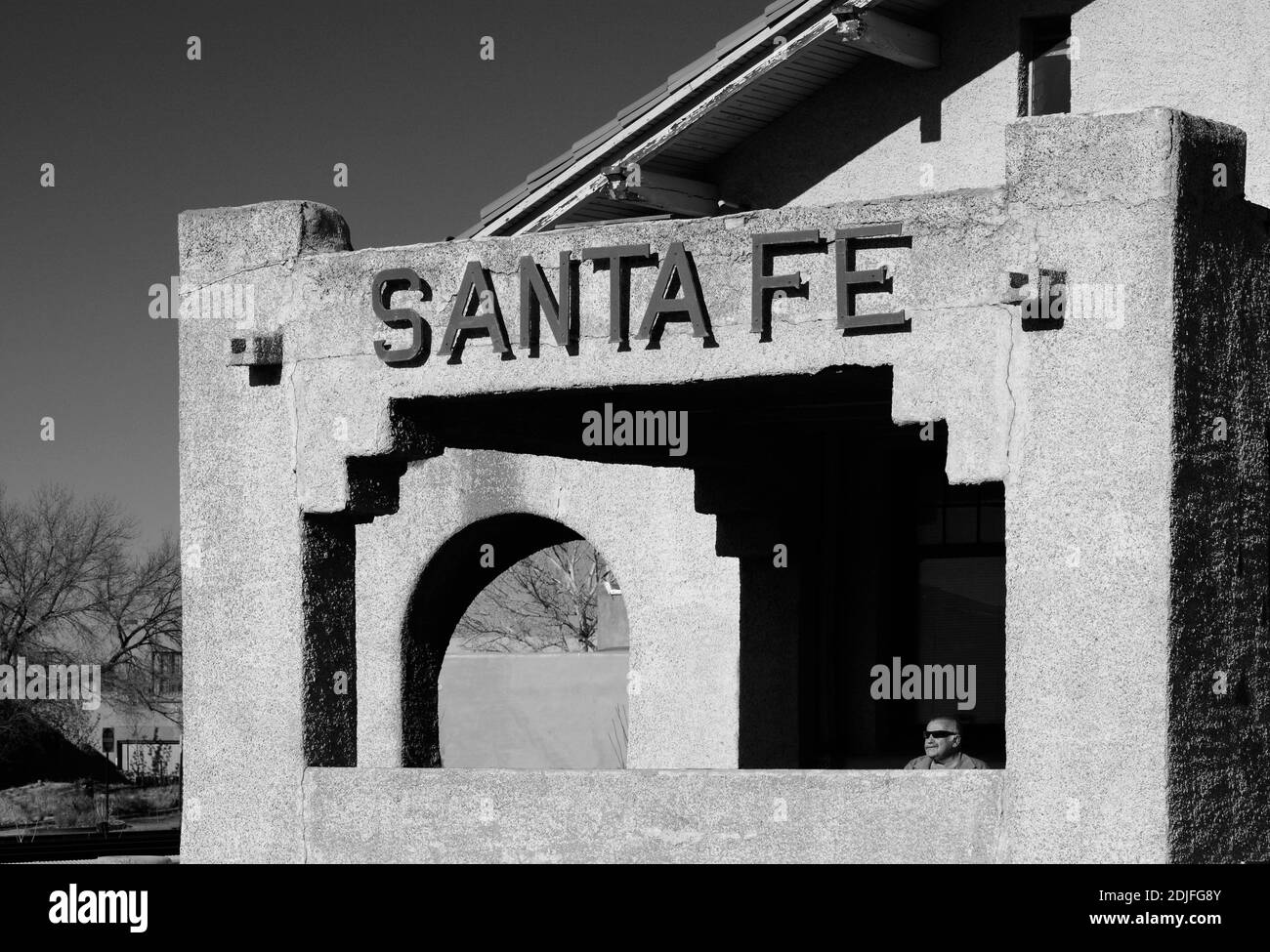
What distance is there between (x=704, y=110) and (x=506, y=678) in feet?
45.9

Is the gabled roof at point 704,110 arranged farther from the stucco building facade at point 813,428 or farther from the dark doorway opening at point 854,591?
the dark doorway opening at point 854,591

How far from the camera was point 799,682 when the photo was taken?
1380cm

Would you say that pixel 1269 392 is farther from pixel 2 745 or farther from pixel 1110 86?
pixel 2 745

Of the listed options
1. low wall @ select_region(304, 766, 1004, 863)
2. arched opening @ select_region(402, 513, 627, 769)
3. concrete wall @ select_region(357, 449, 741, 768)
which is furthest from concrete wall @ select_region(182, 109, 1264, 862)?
arched opening @ select_region(402, 513, 627, 769)

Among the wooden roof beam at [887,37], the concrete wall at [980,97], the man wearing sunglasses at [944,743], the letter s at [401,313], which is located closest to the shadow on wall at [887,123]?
the concrete wall at [980,97]

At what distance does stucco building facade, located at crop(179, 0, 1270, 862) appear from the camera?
8234 millimetres

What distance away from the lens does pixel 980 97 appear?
13.1m

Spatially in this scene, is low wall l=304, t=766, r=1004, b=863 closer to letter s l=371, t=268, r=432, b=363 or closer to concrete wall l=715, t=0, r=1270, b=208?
letter s l=371, t=268, r=432, b=363

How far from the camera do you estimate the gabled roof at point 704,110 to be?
42.5ft

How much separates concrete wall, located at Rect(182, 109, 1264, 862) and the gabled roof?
3963 millimetres

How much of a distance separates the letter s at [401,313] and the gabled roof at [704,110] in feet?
13.4

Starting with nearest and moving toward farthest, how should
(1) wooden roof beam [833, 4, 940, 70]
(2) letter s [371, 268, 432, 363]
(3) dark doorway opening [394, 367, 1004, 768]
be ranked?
(2) letter s [371, 268, 432, 363] → (1) wooden roof beam [833, 4, 940, 70] → (3) dark doorway opening [394, 367, 1004, 768]
